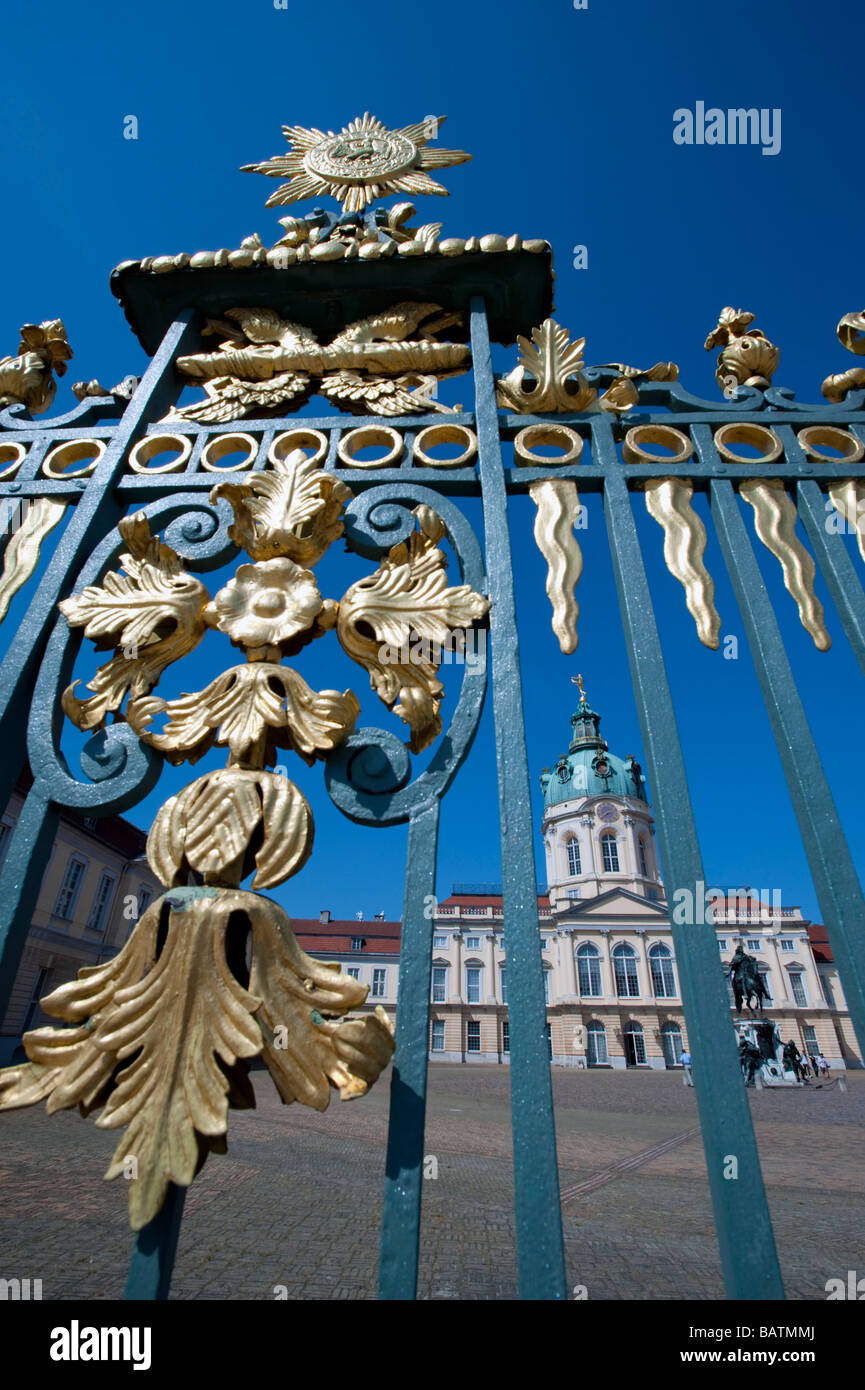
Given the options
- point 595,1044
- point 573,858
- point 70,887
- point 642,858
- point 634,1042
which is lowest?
point 70,887

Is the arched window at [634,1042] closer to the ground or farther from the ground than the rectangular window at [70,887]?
farther from the ground

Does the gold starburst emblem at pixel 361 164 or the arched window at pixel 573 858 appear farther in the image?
the arched window at pixel 573 858

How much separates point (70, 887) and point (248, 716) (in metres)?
21.0

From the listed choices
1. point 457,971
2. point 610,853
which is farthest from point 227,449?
point 610,853

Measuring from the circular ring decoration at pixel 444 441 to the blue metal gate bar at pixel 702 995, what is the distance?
543 mm

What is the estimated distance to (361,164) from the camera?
9.38 feet

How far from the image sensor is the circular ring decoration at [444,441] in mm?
2062

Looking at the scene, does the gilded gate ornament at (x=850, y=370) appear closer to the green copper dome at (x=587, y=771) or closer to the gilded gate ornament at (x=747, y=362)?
the gilded gate ornament at (x=747, y=362)

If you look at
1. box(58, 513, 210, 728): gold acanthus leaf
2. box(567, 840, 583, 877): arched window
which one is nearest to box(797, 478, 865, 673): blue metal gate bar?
box(58, 513, 210, 728): gold acanthus leaf

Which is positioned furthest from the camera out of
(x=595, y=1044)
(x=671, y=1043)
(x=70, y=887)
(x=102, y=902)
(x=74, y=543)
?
(x=595, y=1044)

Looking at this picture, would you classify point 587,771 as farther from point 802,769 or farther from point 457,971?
point 802,769

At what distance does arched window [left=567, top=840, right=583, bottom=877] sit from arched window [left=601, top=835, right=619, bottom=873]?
1653 mm

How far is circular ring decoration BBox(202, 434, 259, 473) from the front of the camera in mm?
2133

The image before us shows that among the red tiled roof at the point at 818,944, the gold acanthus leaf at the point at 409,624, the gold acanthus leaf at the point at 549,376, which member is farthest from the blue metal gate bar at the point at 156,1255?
the red tiled roof at the point at 818,944
